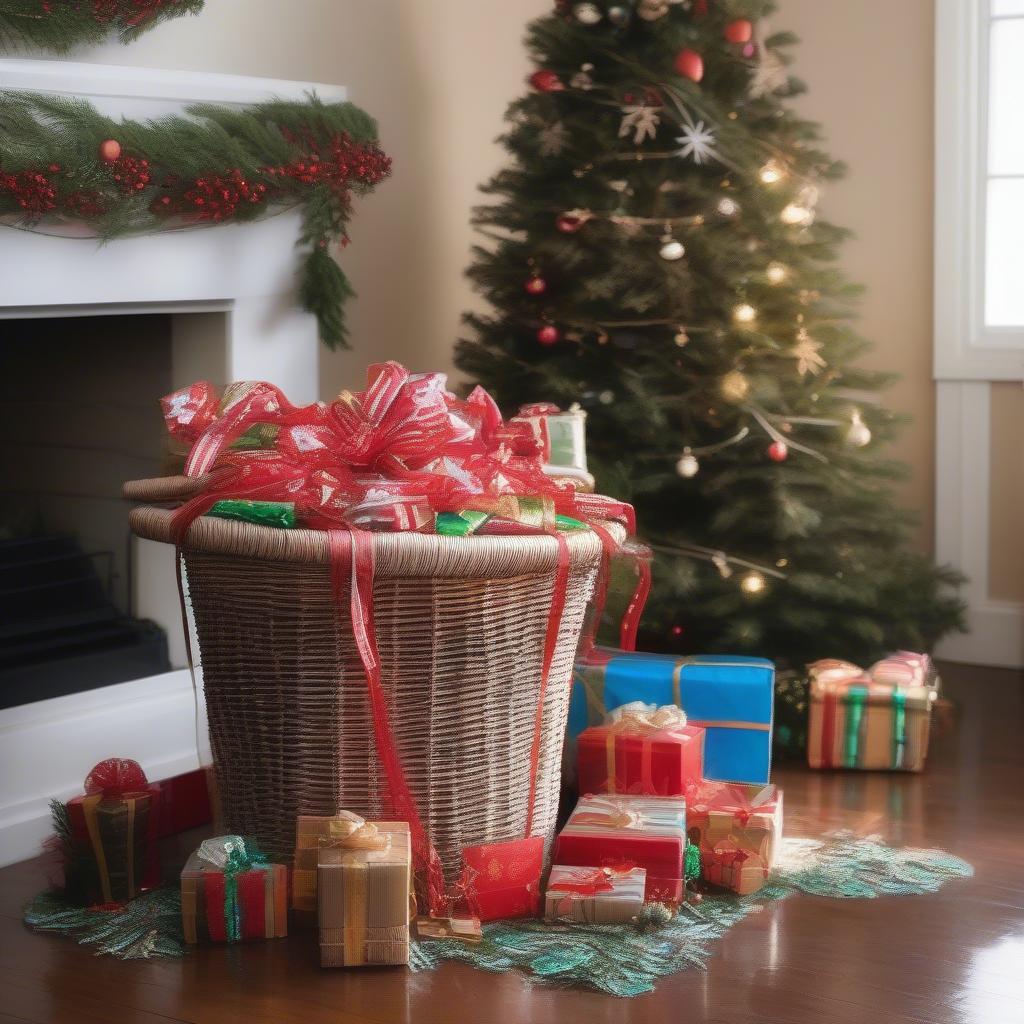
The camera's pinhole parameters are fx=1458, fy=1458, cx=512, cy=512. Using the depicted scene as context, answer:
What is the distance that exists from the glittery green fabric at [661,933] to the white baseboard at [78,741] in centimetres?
77

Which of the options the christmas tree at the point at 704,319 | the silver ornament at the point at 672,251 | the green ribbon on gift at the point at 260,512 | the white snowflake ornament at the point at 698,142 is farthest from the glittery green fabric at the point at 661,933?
the white snowflake ornament at the point at 698,142

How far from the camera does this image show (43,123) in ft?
7.09

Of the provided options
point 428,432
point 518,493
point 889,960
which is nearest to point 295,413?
point 428,432

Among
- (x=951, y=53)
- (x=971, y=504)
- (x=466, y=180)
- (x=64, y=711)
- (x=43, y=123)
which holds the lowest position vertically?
(x=64, y=711)

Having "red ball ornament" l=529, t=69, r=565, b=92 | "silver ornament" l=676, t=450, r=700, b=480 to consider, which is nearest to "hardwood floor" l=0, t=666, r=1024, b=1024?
→ "silver ornament" l=676, t=450, r=700, b=480

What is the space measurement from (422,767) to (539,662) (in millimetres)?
212

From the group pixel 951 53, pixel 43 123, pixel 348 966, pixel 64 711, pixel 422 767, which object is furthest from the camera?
pixel 951 53

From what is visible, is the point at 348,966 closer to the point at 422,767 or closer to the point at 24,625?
the point at 422,767

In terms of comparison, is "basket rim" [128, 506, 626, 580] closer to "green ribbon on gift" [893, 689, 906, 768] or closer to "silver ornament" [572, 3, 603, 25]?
"green ribbon on gift" [893, 689, 906, 768]

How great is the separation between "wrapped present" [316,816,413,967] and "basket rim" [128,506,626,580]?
32 centimetres

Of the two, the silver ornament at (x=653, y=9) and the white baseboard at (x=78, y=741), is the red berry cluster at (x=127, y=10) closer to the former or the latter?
the silver ornament at (x=653, y=9)

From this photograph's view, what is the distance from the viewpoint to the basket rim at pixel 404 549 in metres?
1.76

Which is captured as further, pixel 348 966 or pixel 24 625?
pixel 24 625

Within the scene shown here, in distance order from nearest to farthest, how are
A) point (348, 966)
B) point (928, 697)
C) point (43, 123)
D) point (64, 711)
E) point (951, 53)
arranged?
point (348, 966) < point (43, 123) < point (64, 711) < point (928, 697) < point (951, 53)
